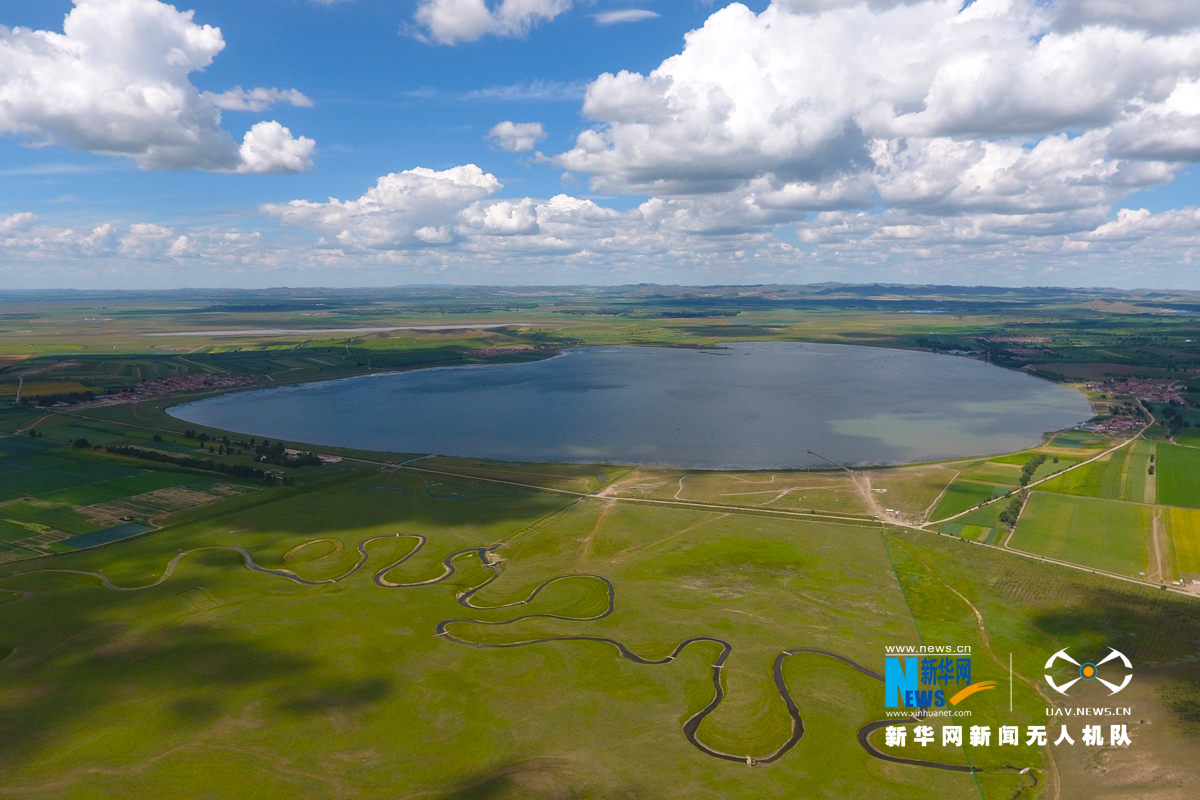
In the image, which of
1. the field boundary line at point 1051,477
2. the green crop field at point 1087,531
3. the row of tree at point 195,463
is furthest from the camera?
the row of tree at point 195,463

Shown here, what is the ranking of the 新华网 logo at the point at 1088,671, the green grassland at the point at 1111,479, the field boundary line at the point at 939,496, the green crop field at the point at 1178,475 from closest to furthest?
the 新华网 logo at the point at 1088,671 < the field boundary line at the point at 939,496 < the green crop field at the point at 1178,475 < the green grassland at the point at 1111,479

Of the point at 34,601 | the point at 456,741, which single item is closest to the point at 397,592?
the point at 456,741

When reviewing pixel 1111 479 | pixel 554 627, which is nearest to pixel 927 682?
pixel 554 627

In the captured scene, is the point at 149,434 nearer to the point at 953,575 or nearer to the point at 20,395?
the point at 20,395

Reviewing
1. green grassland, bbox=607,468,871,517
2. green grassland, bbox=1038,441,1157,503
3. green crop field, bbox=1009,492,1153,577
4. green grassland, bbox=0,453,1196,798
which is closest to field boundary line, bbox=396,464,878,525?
green grassland, bbox=607,468,871,517

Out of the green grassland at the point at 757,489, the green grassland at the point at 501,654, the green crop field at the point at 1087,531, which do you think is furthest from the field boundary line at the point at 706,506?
the green crop field at the point at 1087,531

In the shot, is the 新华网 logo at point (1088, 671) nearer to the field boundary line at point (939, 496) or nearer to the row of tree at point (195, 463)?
the field boundary line at point (939, 496)

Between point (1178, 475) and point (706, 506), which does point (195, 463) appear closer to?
point (706, 506)
